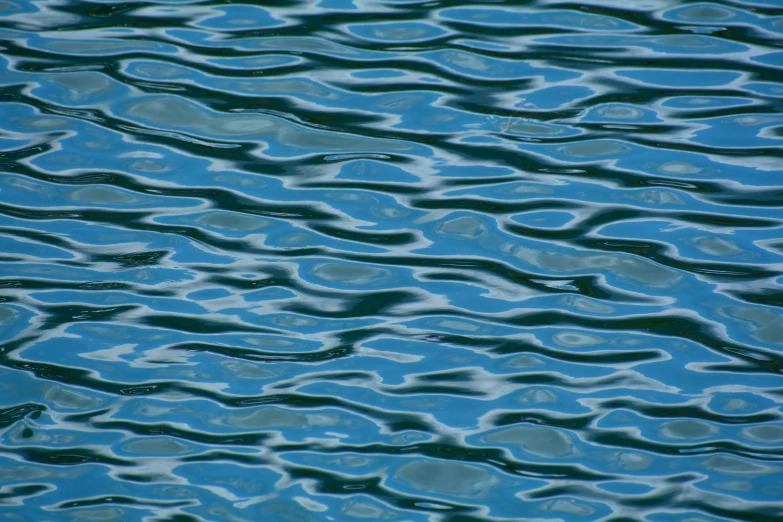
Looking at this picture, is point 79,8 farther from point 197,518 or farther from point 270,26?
point 197,518

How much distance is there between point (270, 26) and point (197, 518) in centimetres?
251

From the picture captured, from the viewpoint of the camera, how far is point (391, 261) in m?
3.17

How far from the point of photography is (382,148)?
362 centimetres

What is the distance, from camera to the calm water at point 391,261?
8.20ft

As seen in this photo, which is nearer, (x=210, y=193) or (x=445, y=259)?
(x=445, y=259)

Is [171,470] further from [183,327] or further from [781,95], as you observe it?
[781,95]

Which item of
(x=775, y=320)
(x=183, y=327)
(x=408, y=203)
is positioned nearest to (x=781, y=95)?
(x=775, y=320)

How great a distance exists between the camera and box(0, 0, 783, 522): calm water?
2500mm

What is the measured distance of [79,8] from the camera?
424cm

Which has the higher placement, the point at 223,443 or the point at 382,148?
the point at 382,148

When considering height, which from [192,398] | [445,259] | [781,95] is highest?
[781,95]

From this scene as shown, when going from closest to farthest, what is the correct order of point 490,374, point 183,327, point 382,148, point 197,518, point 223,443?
point 197,518 < point 223,443 < point 490,374 < point 183,327 < point 382,148

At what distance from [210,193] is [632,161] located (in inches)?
64.2

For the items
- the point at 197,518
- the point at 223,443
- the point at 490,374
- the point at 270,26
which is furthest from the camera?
Result: the point at 270,26
